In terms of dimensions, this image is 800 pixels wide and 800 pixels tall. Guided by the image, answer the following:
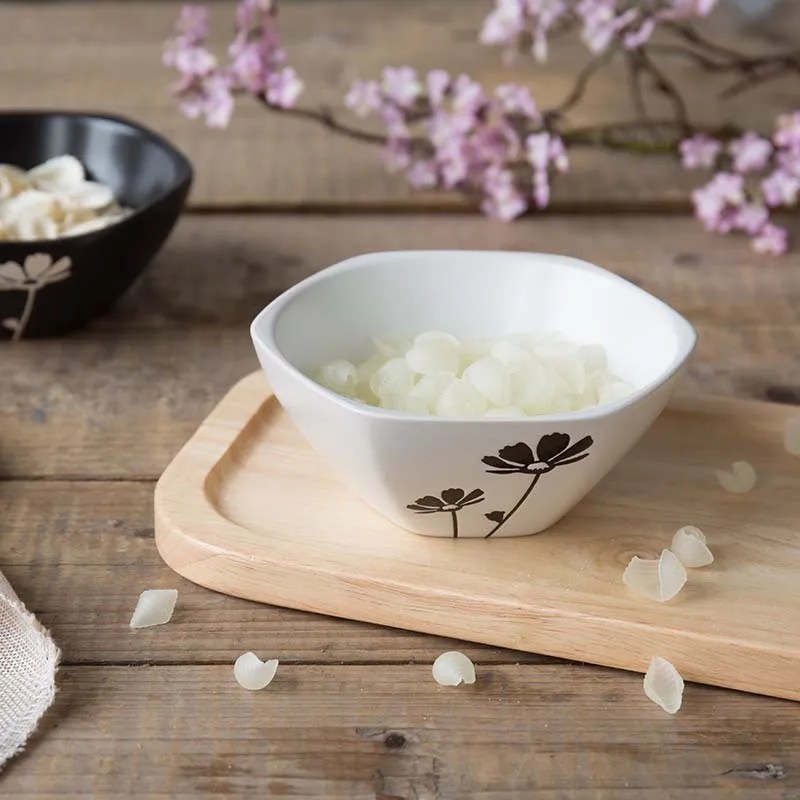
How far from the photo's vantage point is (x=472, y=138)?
4.93 ft

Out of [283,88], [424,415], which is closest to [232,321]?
[283,88]

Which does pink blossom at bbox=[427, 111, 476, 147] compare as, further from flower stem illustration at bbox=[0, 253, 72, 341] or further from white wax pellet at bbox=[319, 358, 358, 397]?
white wax pellet at bbox=[319, 358, 358, 397]

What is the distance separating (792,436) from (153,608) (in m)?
0.53

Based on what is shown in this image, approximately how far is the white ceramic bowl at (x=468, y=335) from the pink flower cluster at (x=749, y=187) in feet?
1.95

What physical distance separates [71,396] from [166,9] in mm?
1442

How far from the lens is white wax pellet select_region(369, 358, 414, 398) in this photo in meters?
0.84

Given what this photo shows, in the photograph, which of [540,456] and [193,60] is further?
[193,60]

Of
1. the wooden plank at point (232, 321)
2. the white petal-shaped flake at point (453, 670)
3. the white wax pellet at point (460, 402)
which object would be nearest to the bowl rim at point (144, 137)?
the wooden plank at point (232, 321)

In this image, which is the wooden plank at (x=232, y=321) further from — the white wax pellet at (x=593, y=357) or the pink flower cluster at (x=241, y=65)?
the white wax pellet at (x=593, y=357)

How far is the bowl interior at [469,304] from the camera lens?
0.89 metres

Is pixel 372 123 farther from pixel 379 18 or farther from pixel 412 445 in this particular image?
pixel 412 445

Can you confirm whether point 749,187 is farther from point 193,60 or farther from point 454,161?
point 193,60

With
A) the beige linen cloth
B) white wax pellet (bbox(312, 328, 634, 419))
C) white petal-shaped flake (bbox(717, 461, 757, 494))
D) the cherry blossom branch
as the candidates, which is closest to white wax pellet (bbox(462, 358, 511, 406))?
white wax pellet (bbox(312, 328, 634, 419))

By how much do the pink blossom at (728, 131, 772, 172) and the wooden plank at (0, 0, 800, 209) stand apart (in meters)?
0.11
